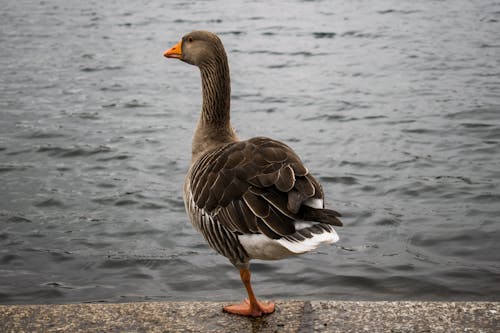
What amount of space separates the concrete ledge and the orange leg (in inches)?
1.6

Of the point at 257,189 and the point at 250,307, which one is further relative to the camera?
the point at 250,307

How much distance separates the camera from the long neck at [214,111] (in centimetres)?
541

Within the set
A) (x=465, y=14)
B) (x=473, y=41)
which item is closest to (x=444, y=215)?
(x=473, y=41)

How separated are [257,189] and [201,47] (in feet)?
5.91

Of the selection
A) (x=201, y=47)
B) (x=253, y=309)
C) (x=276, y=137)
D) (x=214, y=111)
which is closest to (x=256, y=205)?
(x=253, y=309)

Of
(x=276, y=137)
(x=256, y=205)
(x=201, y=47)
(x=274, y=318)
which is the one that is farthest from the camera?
(x=276, y=137)

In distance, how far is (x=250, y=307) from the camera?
14.8 ft

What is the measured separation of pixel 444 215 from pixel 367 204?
0.86m

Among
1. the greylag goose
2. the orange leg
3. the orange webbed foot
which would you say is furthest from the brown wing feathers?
the orange webbed foot

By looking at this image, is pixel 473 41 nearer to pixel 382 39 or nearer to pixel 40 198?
pixel 382 39

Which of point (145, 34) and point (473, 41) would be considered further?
point (145, 34)

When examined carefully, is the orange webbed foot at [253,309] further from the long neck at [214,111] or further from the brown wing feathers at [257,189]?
the long neck at [214,111]

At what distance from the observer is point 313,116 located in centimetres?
1133

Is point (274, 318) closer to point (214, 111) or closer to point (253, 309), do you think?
point (253, 309)
